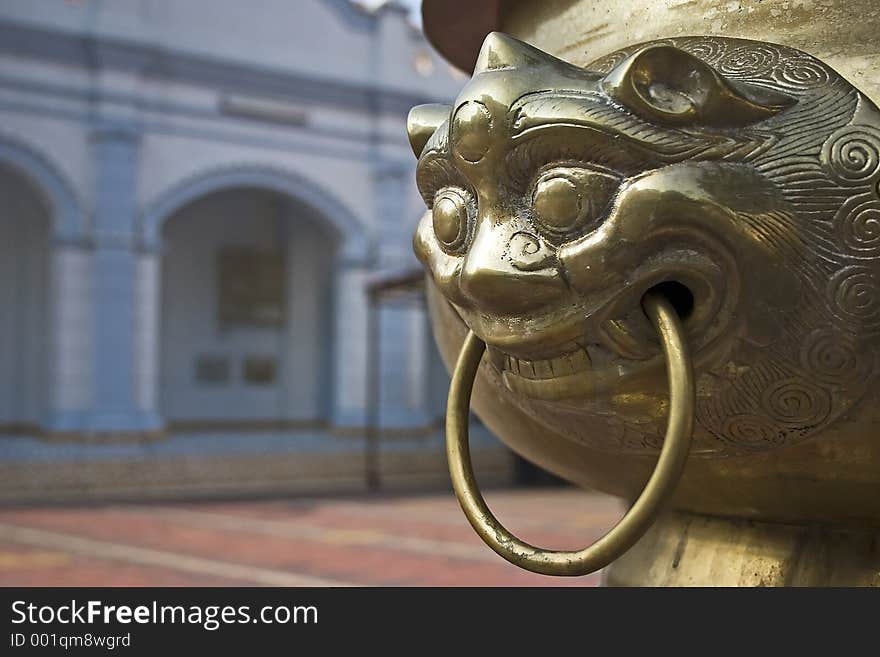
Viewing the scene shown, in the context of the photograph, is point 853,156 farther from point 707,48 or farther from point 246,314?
point 246,314

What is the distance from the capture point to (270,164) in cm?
1021

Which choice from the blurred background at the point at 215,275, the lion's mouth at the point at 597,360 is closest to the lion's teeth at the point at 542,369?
the lion's mouth at the point at 597,360

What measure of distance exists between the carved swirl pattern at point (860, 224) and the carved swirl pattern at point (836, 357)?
6cm

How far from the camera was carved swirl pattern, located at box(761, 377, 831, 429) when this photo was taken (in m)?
0.68

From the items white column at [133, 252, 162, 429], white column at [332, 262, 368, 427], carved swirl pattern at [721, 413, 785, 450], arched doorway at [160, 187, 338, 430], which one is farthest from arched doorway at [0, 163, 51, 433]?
carved swirl pattern at [721, 413, 785, 450]

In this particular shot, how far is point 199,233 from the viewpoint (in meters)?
12.5

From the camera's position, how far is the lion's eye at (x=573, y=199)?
2.19ft

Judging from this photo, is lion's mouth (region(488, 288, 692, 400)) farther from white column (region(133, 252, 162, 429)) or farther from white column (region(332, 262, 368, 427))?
white column (region(332, 262, 368, 427))

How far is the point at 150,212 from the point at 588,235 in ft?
31.0

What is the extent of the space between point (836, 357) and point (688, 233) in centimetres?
14

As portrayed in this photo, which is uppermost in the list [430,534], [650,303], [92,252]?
[92,252]
